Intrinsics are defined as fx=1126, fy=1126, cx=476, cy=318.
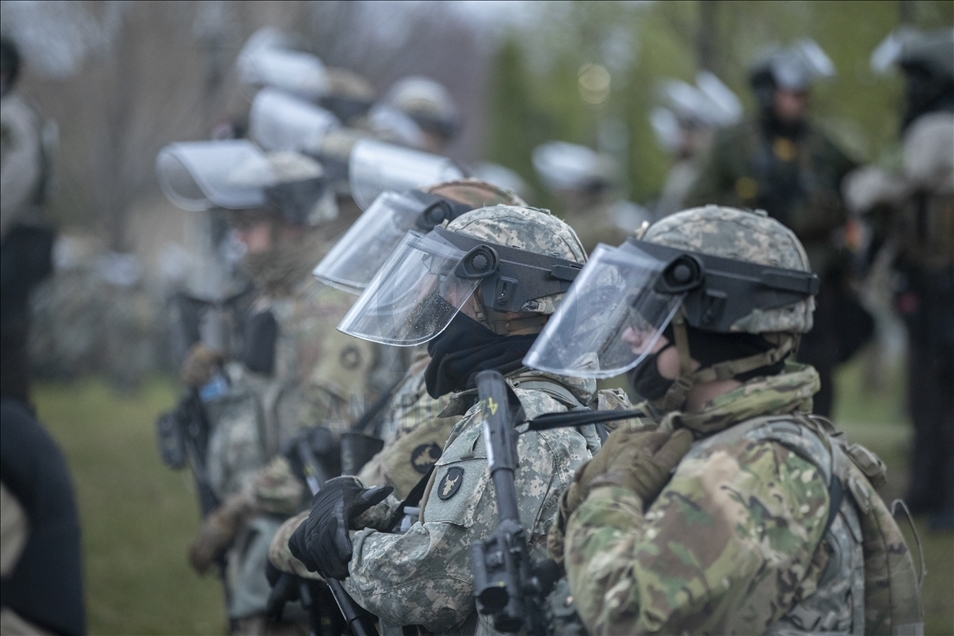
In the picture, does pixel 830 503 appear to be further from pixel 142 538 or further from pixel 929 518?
pixel 142 538

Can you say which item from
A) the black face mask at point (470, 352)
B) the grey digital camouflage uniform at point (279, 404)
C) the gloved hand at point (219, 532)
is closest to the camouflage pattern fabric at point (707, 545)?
the black face mask at point (470, 352)

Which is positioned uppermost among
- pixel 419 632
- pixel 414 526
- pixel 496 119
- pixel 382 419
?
pixel 414 526

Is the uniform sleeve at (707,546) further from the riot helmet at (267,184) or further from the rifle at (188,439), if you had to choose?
the rifle at (188,439)

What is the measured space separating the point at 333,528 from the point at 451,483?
37cm

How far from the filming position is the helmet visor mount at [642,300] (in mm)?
2375

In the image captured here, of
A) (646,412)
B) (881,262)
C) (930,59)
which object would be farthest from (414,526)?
(881,262)

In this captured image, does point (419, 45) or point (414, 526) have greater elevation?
point (414, 526)

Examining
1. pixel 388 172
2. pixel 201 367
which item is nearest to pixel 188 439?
pixel 201 367

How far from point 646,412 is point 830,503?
476 mm

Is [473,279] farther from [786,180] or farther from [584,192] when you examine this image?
[584,192]

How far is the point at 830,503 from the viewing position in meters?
2.28

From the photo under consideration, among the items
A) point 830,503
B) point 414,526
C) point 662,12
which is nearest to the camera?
point 830,503

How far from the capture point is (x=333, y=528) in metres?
2.92

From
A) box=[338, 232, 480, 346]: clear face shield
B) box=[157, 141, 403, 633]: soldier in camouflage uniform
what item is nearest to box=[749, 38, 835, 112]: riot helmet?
box=[157, 141, 403, 633]: soldier in camouflage uniform
